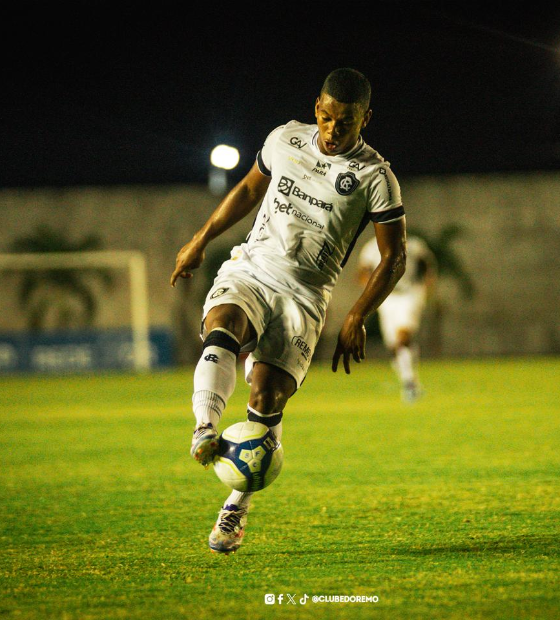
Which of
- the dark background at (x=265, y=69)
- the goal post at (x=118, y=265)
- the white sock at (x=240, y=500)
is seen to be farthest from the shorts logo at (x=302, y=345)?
the goal post at (x=118, y=265)

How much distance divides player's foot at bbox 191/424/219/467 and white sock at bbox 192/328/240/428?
0.07 meters

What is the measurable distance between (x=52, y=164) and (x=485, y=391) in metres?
17.4

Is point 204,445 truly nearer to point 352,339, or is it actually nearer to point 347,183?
point 352,339

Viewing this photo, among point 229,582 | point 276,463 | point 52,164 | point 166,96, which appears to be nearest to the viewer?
point 229,582

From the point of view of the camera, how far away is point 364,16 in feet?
57.9

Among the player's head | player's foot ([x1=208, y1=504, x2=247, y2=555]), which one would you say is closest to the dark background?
the player's head

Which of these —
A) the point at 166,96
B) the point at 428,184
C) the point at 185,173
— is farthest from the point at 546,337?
the point at 166,96

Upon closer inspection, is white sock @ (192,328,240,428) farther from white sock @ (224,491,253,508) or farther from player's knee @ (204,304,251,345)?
white sock @ (224,491,253,508)

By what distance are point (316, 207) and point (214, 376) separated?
1.04 m

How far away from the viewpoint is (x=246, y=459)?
398 centimetres

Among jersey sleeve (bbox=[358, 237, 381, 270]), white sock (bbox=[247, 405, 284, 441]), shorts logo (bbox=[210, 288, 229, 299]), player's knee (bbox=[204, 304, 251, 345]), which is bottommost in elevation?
white sock (bbox=[247, 405, 284, 441])

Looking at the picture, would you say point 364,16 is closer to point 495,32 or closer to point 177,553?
point 495,32

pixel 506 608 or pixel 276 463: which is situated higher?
pixel 276 463

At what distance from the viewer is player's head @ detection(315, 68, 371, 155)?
4461 millimetres
